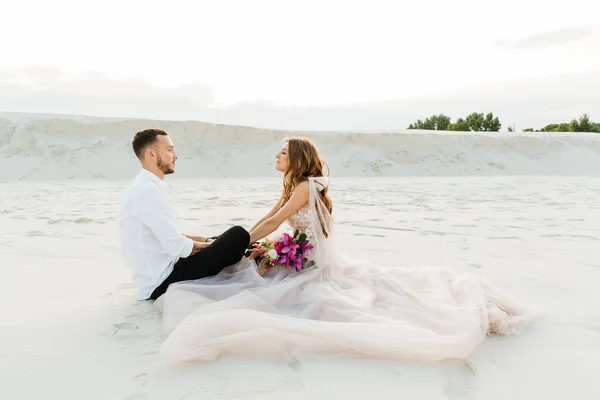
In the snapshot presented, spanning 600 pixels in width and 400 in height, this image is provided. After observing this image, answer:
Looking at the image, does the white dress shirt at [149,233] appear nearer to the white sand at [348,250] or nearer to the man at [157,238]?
the man at [157,238]

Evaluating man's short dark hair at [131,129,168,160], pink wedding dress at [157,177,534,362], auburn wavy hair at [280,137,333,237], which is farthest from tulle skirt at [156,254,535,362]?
man's short dark hair at [131,129,168,160]

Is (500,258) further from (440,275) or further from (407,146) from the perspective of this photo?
(407,146)

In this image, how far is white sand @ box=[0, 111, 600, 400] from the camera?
2223 mm

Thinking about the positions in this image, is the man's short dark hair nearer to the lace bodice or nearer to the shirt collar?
the shirt collar

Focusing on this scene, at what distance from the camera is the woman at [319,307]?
246cm

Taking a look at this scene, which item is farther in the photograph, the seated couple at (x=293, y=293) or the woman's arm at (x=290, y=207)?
the woman's arm at (x=290, y=207)

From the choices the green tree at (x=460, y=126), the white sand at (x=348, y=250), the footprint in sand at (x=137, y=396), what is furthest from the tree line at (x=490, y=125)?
the footprint in sand at (x=137, y=396)

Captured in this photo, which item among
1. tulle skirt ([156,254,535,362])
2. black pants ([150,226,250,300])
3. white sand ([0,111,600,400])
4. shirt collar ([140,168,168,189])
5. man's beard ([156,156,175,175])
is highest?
man's beard ([156,156,175,175])

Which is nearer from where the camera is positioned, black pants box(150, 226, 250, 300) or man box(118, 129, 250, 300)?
man box(118, 129, 250, 300)

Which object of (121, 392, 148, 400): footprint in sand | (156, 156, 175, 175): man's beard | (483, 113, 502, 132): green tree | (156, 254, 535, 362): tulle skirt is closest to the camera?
(121, 392, 148, 400): footprint in sand

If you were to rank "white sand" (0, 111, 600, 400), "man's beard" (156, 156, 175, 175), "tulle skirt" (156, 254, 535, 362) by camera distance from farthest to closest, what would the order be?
"man's beard" (156, 156, 175, 175)
"tulle skirt" (156, 254, 535, 362)
"white sand" (0, 111, 600, 400)

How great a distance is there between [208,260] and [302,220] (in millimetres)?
698

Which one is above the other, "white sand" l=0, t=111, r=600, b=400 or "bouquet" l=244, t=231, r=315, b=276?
"bouquet" l=244, t=231, r=315, b=276

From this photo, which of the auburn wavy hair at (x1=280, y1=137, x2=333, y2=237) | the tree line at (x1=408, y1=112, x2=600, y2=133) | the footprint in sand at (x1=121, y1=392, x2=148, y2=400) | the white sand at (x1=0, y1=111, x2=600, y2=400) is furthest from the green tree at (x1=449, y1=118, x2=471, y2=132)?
the footprint in sand at (x1=121, y1=392, x2=148, y2=400)
